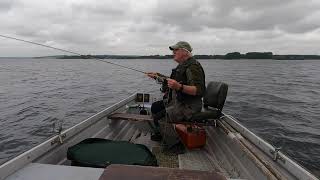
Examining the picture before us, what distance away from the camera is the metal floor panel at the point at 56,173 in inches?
100

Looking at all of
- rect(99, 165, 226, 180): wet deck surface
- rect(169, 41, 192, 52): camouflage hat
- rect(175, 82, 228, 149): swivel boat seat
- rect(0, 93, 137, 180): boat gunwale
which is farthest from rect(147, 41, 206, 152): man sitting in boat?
rect(99, 165, 226, 180): wet deck surface

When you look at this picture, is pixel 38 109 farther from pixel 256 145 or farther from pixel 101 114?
pixel 256 145

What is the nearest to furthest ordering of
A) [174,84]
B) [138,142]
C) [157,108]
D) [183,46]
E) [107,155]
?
[107,155], [174,84], [183,46], [157,108], [138,142]

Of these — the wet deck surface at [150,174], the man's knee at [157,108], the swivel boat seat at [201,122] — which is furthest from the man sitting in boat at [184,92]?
the wet deck surface at [150,174]

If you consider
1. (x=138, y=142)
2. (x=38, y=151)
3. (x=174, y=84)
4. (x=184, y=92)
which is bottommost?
(x=138, y=142)

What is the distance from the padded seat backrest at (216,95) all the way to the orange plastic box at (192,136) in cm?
71

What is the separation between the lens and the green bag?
3541 mm

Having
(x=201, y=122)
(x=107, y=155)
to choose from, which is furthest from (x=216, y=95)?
(x=107, y=155)

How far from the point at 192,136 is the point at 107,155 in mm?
1791

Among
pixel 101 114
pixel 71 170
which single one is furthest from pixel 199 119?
pixel 71 170

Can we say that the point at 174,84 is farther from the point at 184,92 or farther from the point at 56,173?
the point at 56,173

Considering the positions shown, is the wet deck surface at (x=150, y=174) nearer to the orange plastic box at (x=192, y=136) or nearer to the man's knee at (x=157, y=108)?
the orange plastic box at (x=192, y=136)

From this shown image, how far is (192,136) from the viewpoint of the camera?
200 inches

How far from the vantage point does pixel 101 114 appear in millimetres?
5809
